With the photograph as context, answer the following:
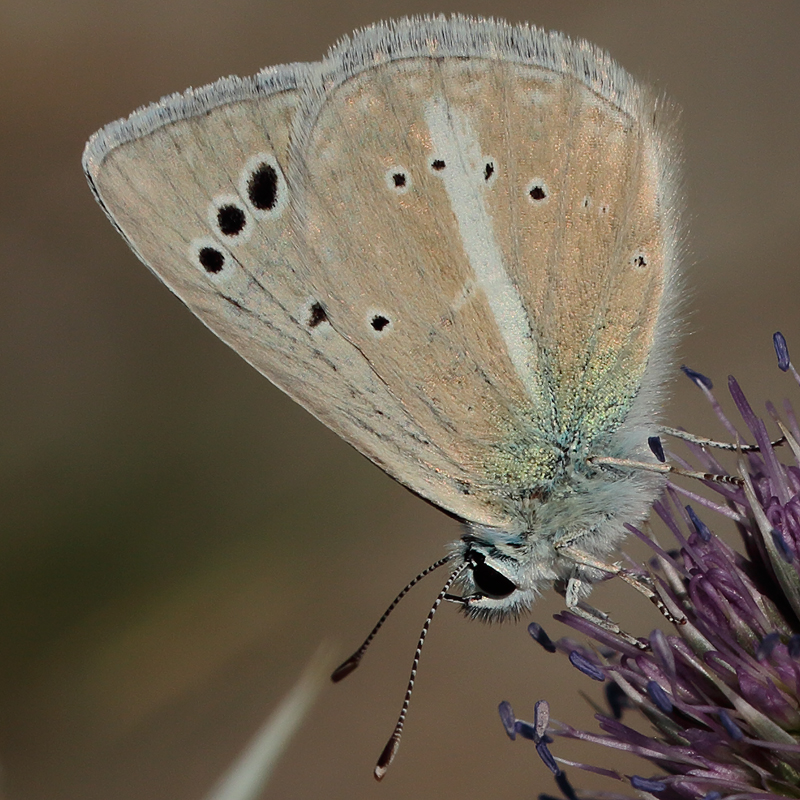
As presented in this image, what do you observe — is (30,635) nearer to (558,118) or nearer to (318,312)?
(318,312)

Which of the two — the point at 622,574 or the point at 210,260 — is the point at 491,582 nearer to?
the point at 622,574

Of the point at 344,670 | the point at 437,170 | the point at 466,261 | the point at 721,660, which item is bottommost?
the point at 344,670

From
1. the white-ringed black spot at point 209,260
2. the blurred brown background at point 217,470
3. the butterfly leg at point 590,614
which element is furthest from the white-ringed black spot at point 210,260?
the blurred brown background at point 217,470

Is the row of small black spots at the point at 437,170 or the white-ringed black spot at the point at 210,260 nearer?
the white-ringed black spot at the point at 210,260

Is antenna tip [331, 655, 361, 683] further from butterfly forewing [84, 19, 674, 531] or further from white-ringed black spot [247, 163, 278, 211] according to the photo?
white-ringed black spot [247, 163, 278, 211]

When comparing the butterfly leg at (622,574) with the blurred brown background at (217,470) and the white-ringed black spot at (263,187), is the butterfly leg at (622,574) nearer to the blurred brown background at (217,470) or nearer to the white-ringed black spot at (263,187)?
the white-ringed black spot at (263,187)

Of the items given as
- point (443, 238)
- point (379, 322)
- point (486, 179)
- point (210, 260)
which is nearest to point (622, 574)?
point (379, 322)
